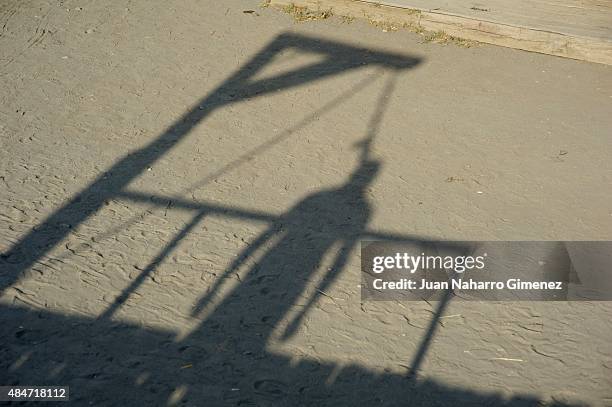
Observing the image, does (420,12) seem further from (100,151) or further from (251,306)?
(251,306)

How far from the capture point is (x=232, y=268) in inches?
222

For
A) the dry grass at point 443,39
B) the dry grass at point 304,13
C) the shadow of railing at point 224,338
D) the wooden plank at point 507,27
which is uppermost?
the wooden plank at point 507,27

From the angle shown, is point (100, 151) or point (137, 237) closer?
point (137, 237)

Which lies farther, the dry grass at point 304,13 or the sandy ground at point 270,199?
the dry grass at point 304,13

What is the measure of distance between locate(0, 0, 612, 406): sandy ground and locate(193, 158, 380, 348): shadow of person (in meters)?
0.01

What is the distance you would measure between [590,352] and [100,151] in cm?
396

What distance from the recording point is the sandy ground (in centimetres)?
482

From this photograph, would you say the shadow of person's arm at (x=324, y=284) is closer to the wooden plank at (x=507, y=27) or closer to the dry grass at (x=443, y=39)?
the dry grass at (x=443, y=39)

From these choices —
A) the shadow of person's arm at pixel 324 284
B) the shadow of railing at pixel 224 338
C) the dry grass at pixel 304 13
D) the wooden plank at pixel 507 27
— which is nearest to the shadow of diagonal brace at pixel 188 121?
the shadow of railing at pixel 224 338

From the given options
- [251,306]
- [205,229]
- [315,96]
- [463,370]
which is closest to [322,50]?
[315,96]

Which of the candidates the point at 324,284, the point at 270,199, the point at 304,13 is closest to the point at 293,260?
the point at 324,284

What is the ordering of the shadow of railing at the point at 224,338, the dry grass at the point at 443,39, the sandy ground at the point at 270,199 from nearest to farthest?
the shadow of railing at the point at 224,338, the sandy ground at the point at 270,199, the dry grass at the point at 443,39

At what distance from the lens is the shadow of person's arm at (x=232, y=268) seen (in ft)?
17.4

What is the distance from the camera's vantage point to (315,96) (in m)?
8.11
